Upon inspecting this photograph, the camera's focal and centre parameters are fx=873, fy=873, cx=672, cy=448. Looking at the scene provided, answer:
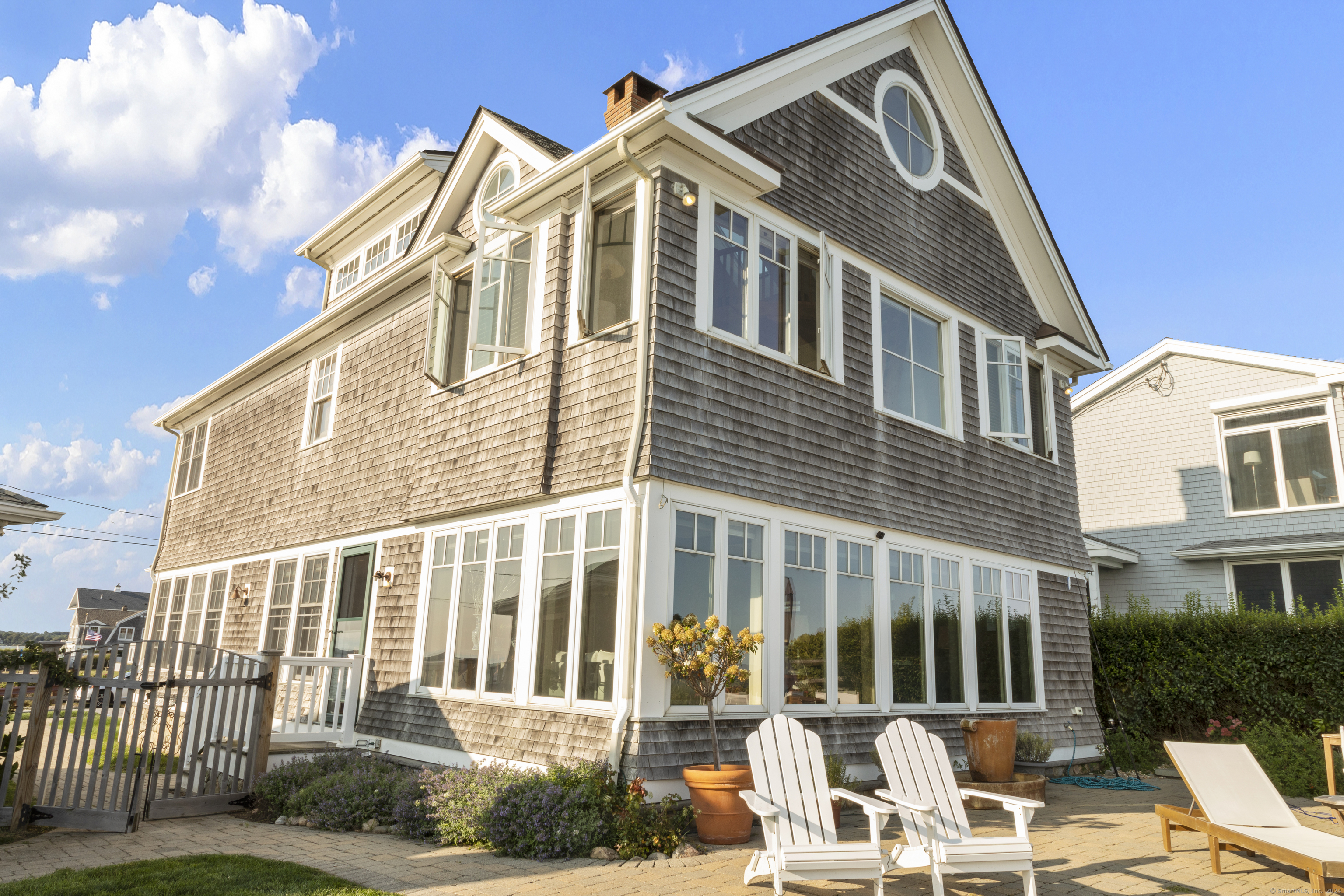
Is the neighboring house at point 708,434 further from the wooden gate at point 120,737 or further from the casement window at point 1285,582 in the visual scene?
the casement window at point 1285,582

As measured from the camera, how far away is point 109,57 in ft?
43.1

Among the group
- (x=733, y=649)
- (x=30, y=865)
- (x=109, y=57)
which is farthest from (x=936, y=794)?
(x=109, y=57)

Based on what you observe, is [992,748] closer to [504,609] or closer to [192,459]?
[504,609]

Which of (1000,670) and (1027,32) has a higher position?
(1027,32)

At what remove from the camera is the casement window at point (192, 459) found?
16.8 meters

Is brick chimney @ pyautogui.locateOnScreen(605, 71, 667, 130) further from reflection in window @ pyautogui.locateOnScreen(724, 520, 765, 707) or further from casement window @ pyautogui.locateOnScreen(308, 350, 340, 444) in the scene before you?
casement window @ pyautogui.locateOnScreen(308, 350, 340, 444)

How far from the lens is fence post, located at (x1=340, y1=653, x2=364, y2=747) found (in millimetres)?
9578

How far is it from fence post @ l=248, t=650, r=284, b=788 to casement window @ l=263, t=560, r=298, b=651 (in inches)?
156

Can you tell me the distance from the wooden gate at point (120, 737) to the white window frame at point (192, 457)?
9.40 metres

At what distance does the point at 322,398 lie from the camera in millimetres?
13008

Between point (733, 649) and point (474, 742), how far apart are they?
2936mm

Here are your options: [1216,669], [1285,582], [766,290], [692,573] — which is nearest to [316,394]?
[766,290]

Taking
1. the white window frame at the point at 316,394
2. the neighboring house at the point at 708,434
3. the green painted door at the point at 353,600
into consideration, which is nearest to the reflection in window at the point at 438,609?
the neighboring house at the point at 708,434

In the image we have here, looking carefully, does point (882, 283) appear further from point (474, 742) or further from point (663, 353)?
point (474, 742)
